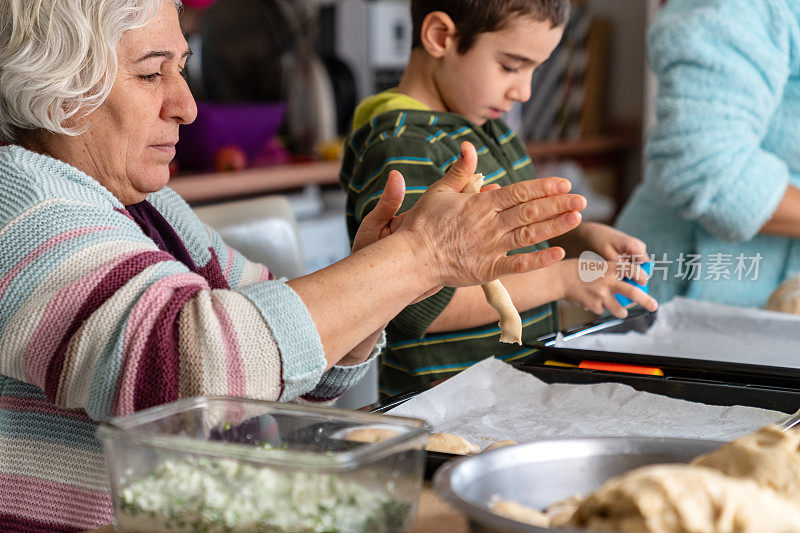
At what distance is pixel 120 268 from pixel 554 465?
46cm

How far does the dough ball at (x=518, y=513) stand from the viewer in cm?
60

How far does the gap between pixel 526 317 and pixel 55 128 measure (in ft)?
2.44

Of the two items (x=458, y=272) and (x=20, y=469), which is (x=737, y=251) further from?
(x=20, y=469)

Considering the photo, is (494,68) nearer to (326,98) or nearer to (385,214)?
(385,214)

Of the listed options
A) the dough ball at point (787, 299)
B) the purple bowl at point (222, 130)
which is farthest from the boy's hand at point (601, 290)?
the purple bowl at point (222, 130)

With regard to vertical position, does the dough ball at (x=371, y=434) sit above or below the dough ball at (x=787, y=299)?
above

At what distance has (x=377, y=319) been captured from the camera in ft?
3.06

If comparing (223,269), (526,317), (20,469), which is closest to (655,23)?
(526,317)

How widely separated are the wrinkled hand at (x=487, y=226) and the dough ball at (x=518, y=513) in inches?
14.3

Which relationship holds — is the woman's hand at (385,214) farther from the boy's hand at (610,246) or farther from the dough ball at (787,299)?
the dough ball at (787,299)

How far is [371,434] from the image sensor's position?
0.67 meters

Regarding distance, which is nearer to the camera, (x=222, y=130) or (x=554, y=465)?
(x=554, y=465)

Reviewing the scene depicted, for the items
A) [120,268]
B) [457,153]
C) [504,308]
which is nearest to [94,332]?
[120,268]

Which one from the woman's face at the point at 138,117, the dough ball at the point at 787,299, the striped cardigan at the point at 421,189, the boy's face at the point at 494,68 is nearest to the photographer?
the woman's face at the point at 138,117
